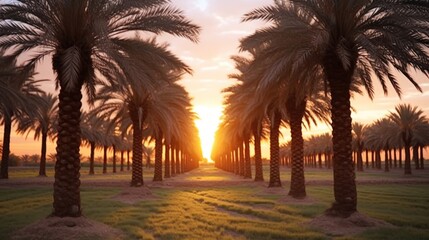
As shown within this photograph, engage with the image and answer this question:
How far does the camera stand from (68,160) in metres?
13.1

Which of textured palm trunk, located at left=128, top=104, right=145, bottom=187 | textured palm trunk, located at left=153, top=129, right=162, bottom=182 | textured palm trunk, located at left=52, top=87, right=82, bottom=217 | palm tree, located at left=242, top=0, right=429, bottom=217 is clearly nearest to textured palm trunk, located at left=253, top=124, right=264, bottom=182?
textured palm trunk, located at left=153, top=129, right=162, bottom=182

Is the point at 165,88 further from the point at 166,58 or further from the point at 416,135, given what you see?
the point at 416,135

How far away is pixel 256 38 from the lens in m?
16.7

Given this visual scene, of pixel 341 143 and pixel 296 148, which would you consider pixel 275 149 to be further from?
pixel 341 143

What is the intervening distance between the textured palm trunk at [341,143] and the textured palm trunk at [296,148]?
22.6 ft

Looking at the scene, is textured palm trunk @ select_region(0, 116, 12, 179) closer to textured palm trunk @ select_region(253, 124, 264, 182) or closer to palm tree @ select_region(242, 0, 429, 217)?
textured palm trunk @ select_region(253, 124, 264, 182)

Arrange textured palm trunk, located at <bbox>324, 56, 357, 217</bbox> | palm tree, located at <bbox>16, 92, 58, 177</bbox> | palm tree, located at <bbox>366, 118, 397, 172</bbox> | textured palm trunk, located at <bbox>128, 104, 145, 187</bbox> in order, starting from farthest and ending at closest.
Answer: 1. palm tree, located at <bbox>366, 118, 397, 172</bbox>
2. palm tree, located at <bbox>16, 92, 58, 177</bbox>
3. textured palm trunk, located at <bbox>128, 104, 145, 187</bbox>
4. textured palm trunk, located at <bbox>324, 56, 357, 217</bbox>

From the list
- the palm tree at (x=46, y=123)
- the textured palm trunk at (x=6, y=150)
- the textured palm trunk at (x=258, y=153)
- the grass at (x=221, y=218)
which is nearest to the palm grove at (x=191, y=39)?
the grass at (x=221, y=218)

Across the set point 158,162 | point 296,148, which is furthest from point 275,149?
point 158,162

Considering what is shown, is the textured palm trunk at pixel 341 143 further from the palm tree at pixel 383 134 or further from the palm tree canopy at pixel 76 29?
the palm tree at pixel 383 134

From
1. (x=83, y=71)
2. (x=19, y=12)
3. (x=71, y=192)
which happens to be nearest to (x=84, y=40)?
(x=83, y=71)

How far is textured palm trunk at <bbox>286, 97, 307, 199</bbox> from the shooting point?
70.3ft

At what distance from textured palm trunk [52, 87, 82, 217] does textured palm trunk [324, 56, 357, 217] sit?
9.29 metres

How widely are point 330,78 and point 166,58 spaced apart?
22.7 ft
